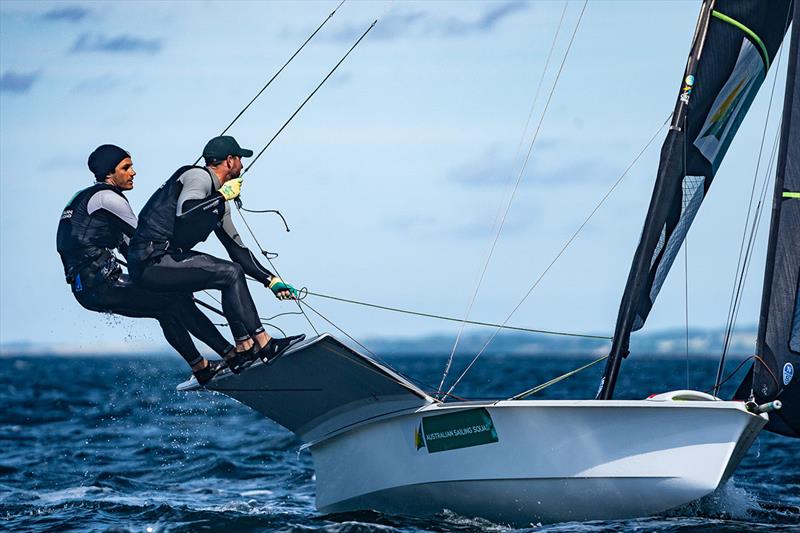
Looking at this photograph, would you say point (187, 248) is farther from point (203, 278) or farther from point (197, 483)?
point (197, 483)

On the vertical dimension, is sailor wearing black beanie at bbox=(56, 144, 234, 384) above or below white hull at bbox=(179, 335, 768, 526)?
above

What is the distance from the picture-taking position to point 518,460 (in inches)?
328

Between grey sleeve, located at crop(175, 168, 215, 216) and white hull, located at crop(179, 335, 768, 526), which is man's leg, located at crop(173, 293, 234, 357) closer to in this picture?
white hull, located at crop(179, 335, 768, 526)

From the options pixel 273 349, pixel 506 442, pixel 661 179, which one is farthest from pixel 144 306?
pixel 661 179

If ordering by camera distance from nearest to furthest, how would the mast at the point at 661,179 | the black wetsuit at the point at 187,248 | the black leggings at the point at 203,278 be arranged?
the black wetsuit at the point at 187,248
the black leggings at the point at 203,278
the mast at the point at 661,179

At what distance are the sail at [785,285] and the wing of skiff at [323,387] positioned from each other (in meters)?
2.58

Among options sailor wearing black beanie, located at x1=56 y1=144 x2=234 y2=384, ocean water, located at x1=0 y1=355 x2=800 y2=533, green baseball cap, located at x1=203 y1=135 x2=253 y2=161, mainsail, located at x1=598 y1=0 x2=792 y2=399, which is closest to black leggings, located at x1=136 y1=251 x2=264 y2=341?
sailor wearing black beanie, located at x1=56 y1=144 x2=234 y2=384

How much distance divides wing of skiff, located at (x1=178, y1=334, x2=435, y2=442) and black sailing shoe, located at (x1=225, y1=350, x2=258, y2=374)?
0.06m

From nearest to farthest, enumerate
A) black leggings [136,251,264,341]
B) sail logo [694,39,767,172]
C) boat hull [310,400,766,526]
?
boat hull [310,400,766,526]
black leggings [136,251,264,341]
sail logo [694,39,767,172]

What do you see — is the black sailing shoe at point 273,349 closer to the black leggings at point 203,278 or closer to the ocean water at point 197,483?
the black leggings at point 203,278

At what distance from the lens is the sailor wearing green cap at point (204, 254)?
8.01 metres

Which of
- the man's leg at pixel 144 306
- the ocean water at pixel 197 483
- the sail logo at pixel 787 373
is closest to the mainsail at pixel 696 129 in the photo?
the ocean water at pixel 197 483

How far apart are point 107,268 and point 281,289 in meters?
1.30

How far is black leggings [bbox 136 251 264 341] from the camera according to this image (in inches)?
320
